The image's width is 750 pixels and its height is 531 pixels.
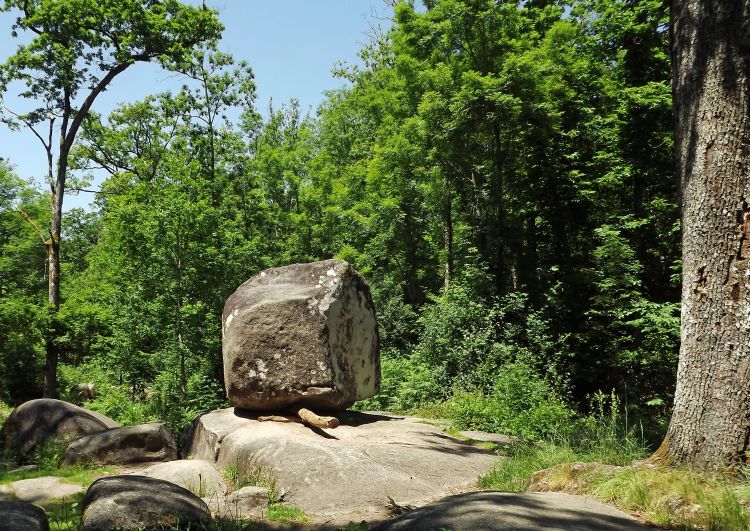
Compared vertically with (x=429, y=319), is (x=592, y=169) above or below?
above

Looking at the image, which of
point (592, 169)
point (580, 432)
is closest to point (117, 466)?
point (580, 432)

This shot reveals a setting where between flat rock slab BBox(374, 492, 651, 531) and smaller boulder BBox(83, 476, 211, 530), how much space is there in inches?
82.0

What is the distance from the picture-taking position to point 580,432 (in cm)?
828

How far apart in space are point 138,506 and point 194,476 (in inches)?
120

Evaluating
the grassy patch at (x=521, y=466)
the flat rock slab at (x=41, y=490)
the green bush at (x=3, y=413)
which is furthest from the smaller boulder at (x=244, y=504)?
the green bush at (x=3, y=413)

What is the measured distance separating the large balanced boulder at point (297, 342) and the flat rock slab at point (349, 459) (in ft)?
1.90

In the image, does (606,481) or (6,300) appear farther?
(6,300)

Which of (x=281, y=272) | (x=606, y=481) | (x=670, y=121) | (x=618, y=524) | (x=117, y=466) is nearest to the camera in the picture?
(x=618, y=524)

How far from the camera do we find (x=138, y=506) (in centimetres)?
522

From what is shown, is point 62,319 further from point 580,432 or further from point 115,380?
point 580,432

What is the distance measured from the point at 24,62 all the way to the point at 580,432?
1962cm

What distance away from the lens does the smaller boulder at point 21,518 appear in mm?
4363

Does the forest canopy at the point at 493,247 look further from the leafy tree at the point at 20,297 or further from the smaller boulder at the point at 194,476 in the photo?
the smaller boulder at the point at 194,476

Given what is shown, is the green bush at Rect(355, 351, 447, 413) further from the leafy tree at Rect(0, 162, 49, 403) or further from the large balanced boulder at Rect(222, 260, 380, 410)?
the leafy tree at Rect(0, 162, 49, 403)
